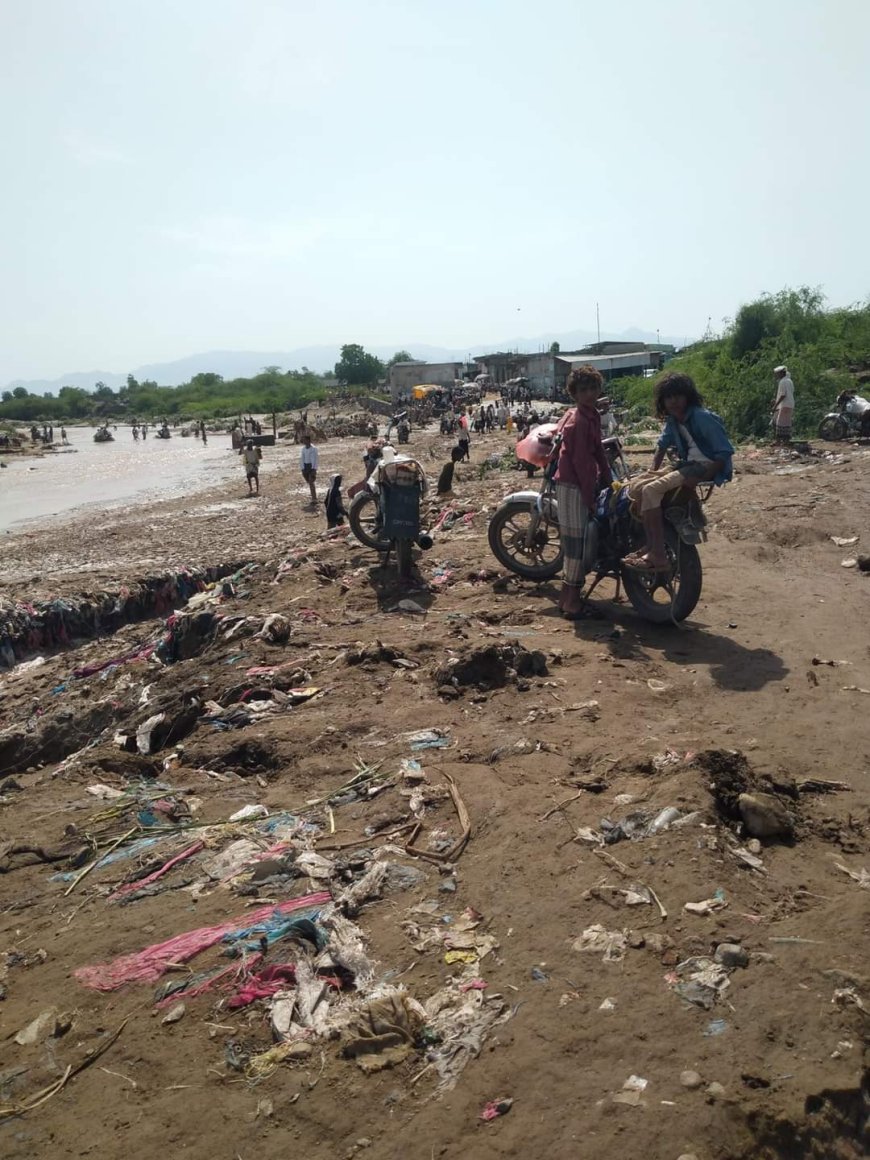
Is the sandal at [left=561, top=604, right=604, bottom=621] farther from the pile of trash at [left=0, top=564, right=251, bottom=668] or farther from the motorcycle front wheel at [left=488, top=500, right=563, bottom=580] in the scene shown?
the pile of trash at [left=0, top=564, right=251, bottom=668]

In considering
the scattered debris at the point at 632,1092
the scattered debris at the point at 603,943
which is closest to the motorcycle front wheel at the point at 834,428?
the scattered debris at the point at 603,943

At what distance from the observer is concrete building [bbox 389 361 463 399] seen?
217 ft

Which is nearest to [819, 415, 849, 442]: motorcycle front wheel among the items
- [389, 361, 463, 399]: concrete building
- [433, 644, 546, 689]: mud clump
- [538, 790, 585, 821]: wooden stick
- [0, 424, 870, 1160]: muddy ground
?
[0, 424, 870, 1160]: muddy ground

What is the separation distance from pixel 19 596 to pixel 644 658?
8754 millimetres

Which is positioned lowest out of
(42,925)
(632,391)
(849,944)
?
(42,925)

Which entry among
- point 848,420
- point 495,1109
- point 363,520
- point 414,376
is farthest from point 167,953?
point 414,376

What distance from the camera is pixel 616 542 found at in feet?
18.5

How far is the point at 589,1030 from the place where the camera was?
215 centimetres

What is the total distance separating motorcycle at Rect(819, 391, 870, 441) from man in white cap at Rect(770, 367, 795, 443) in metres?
1.25

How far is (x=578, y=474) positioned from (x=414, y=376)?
6345 centimetres

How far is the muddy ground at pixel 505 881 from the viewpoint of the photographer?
1988 mm

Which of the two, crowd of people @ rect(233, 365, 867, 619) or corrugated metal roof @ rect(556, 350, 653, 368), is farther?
corrugated metal roof @ rect(556, 350, 653, 368)

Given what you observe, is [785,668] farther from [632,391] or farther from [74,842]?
[632,391]

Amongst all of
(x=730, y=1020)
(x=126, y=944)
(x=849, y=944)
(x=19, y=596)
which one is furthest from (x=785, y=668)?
(x=19, y=596)
